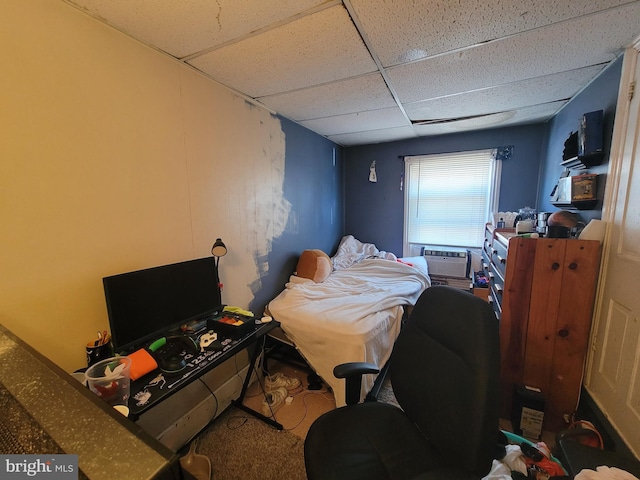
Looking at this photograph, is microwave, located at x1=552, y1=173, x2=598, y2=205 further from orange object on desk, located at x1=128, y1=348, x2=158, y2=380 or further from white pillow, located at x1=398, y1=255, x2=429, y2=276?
orange object on desk, located at x1=128, y1=348, x2=158, y2=380

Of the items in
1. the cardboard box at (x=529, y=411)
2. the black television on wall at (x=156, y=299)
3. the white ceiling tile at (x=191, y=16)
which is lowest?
the cardboard box at (x=529, y=411)

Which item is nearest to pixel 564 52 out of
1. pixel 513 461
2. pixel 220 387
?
pixel 513 461

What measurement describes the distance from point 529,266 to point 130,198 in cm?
235

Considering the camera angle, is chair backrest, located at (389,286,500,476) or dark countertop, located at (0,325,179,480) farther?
chair backrest, located at (389,286,500,476)

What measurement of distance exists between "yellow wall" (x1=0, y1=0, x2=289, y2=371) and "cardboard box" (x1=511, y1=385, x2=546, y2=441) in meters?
2.22

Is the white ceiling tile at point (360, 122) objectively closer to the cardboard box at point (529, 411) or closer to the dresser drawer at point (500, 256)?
the dresser drawer at point (500, 256)

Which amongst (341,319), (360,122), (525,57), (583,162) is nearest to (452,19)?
(525,57)

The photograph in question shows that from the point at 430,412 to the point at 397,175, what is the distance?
3.23m

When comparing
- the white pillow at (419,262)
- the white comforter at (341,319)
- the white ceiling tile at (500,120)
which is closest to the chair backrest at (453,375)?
the white comforter at (341,319)

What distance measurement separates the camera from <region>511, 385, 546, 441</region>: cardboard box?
60.7 inches

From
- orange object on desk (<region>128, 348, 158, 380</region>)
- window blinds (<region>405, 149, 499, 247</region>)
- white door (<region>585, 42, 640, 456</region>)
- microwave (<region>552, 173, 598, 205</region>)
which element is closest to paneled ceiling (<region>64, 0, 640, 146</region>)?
white door (<region>585, 42, 640, 456</region>)

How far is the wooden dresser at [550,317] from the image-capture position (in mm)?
1525

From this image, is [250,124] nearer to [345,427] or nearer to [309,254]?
[309,254]

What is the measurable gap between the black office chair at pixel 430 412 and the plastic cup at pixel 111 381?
76 cm
